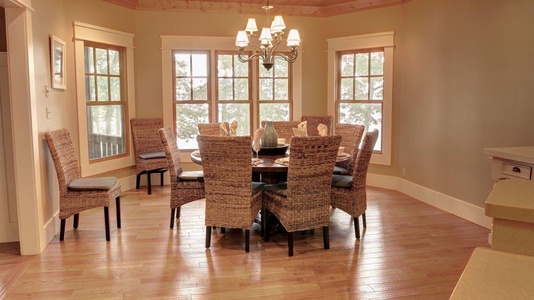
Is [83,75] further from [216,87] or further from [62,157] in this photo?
[216,87]

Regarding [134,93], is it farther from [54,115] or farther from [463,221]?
[463,221]

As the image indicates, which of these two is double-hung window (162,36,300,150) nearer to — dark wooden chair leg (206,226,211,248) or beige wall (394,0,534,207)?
beige wall (394,0,534,207)

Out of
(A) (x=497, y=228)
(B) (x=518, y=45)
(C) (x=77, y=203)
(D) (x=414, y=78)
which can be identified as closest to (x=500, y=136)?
(B) (x=518, y=45)

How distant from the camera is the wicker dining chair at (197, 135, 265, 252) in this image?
11.4 feet

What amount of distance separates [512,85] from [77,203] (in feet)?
13.2

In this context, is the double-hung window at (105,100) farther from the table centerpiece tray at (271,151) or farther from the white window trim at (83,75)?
the table centerpiece tray at (271,151)

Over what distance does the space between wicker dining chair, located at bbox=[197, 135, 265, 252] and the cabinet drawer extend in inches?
76.1

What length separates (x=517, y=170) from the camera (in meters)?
3.21

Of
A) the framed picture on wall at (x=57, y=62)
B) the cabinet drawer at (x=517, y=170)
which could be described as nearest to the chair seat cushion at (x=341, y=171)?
the cabinet drawer at (x=517, y=170)

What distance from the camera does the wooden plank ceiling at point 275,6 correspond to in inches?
242

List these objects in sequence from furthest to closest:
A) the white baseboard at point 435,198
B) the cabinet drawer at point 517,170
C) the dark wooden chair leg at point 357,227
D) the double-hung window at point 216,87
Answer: the double-hung window at point 216,87 → the white baseboard at point 435,198 → the dark wooden chair leg at point 357,227 → the cabinet drawer at point 517,170

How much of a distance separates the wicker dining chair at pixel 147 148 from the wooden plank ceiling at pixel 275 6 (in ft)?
5.21

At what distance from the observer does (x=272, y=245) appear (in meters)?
3.90

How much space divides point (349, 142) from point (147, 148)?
2851 mm
